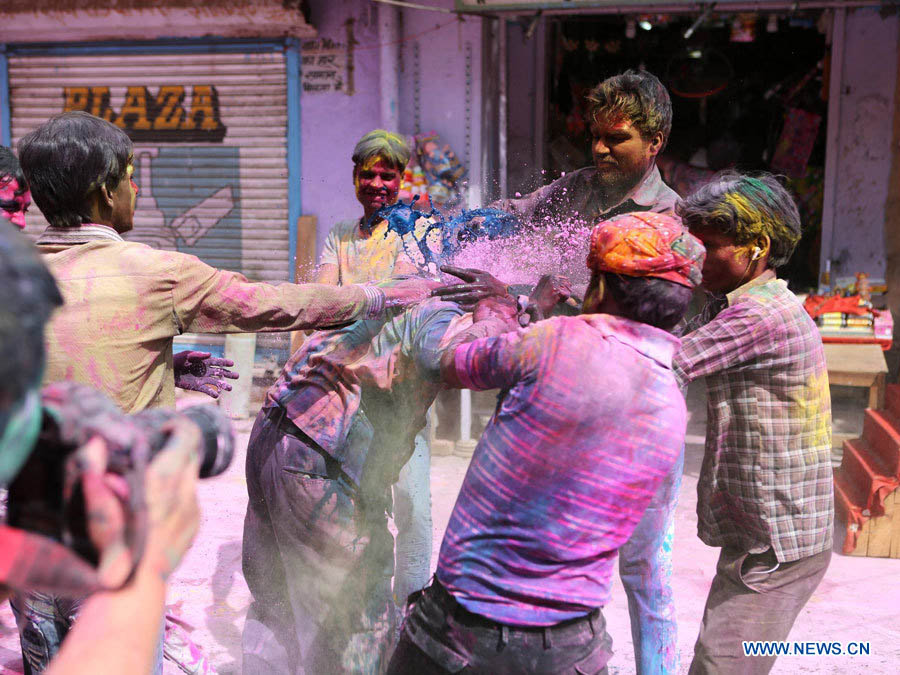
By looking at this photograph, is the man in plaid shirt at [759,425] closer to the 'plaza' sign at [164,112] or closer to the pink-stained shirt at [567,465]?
the pink-stained shirt at [567,465]

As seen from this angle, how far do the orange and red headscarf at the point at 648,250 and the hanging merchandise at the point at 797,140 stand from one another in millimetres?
6165

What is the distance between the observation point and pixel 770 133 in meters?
7.89

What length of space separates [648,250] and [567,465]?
0.51 m

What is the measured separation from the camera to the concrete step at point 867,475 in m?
4.37

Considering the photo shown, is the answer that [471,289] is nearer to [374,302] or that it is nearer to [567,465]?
[374,302]

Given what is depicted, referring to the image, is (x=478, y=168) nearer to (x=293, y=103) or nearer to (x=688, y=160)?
(x=293, y=103)

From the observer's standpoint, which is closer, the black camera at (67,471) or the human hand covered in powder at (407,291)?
the black camera at (67,471)

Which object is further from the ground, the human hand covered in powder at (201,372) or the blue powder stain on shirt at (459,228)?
the blue powder stain on shirt at (459,228)

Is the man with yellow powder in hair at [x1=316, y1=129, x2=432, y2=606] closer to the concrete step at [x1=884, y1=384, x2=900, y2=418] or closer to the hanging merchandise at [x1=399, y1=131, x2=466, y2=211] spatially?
the hanging merchandise at [x1=399, y1=131, x2=466, y2=211]

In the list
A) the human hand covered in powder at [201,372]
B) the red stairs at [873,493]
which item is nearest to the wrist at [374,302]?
the human hand covered in powder at [201,372]

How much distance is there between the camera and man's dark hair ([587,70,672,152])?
2898 millimetres

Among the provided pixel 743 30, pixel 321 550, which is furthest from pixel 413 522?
pixel 743 30

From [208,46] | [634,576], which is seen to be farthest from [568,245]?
[208,46]

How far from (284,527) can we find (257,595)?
0.42 m
